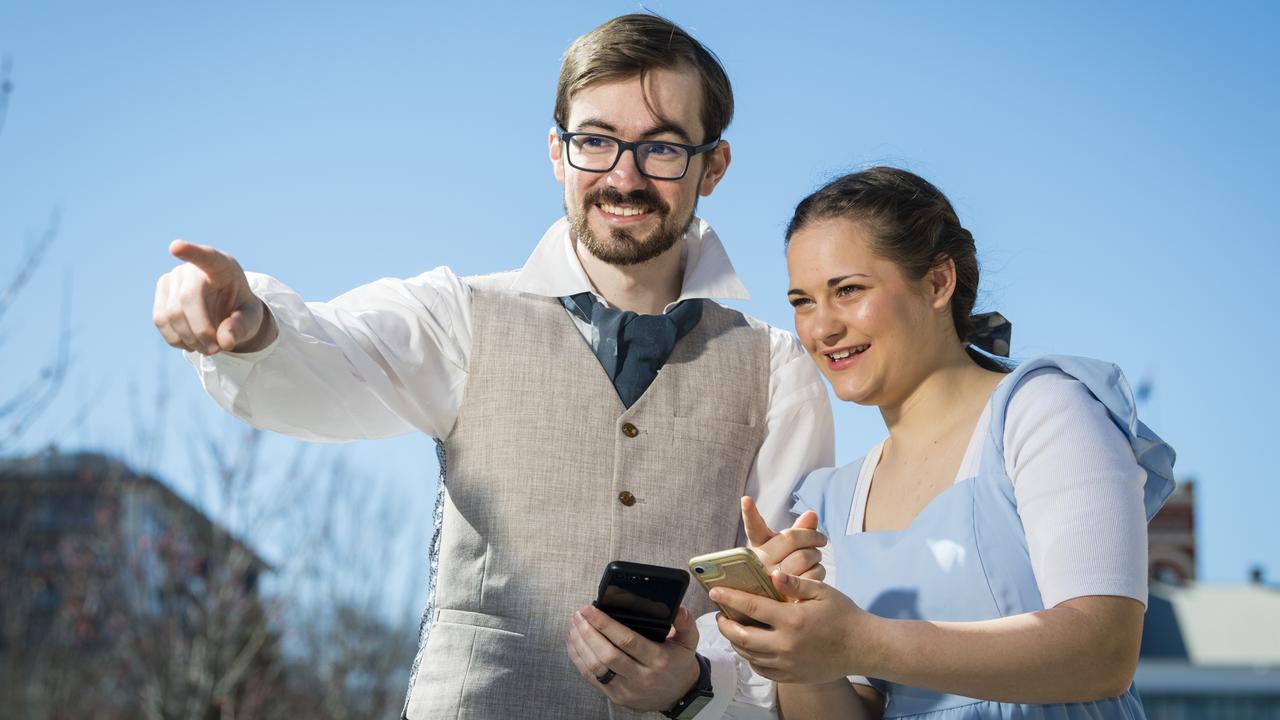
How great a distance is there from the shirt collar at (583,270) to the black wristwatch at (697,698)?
2.96 feet

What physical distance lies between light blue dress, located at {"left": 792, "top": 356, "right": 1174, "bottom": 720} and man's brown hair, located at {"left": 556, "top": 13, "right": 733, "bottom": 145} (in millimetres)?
1077

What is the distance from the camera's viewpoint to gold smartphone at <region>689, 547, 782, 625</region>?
1.84m

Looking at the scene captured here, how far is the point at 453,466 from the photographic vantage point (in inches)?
106

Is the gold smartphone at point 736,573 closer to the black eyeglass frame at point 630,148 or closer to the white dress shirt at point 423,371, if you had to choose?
the white dress shirt at point 423,371

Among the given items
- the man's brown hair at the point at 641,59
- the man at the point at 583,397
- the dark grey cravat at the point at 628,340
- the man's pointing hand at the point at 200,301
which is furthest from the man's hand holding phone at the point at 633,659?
the man's brown hair at the point at 641,59

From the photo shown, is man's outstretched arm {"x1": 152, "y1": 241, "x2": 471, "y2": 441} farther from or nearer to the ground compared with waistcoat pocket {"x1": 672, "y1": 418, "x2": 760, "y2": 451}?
farther from the ground

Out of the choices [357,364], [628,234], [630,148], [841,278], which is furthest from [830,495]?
[357,364]

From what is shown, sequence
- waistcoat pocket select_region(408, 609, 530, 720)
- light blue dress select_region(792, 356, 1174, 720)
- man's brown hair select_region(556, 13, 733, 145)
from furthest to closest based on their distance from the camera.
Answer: man's brown hair select_region(556, 13, 733, 145)
waistcoat pocket select_region(408, 609, 530, 720)
light blue dress select_region(792, 356, 1174, 720)

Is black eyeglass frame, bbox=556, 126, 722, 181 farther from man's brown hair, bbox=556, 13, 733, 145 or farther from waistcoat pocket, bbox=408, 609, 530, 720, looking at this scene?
waistcoat pocket, bbox=408, 609, 530, 720

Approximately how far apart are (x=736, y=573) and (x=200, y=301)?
96 cm

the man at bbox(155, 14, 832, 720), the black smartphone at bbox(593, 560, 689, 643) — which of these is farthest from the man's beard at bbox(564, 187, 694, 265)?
the black smartphone at bbox(593, 560, 689, 643)

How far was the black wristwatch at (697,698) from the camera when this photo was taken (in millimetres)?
2393

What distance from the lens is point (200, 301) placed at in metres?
1.99

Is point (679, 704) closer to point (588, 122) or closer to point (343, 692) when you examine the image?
point (588, 122)
